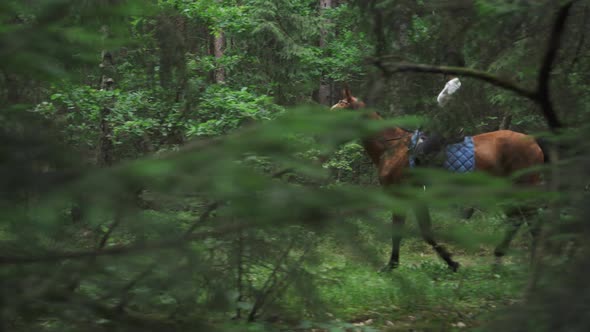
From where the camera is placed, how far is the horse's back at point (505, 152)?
9.20m

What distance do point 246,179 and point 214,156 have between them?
0.14 m

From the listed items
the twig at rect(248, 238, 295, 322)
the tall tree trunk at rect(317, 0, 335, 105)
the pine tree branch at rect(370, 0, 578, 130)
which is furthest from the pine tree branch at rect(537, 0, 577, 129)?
the tall tree trunk at rect(317, 0, 335, 105)

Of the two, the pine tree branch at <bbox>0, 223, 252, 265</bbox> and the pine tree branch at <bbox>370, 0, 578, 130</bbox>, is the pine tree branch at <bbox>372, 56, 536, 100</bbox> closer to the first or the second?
the pine tree branch at <bbox>370, 0, 578, 130</bbox>

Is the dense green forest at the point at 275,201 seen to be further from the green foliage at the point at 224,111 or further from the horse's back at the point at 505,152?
the green foliage at the point at 224,111

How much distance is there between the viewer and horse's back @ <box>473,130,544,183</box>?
920 centimetres

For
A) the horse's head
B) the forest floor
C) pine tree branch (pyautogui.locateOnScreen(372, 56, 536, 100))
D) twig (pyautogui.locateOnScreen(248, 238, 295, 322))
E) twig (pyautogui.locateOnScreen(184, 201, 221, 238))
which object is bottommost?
the forest floor

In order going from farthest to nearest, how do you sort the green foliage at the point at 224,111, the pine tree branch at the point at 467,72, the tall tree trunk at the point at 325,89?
the tall tree trunk at the point at 325,89, the green foliage at the point at 224,111, the pine tree branch at the point at 467,72

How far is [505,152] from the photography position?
9352 mm

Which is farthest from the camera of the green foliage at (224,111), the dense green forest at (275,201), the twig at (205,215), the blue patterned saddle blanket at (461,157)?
the green foliage at (224,111)

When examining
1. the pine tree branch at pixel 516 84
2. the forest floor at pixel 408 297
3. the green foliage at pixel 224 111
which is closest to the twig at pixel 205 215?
the forest floor at pixel 408 297

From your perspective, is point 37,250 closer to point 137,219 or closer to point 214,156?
point 137,219

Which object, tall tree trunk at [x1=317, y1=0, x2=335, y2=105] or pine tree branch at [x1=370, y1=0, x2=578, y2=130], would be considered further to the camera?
tall tree trunk at [x1=317, y1=0, x2=335, y2=105]

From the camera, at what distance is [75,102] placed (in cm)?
1126

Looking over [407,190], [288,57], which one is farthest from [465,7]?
[288,57]
